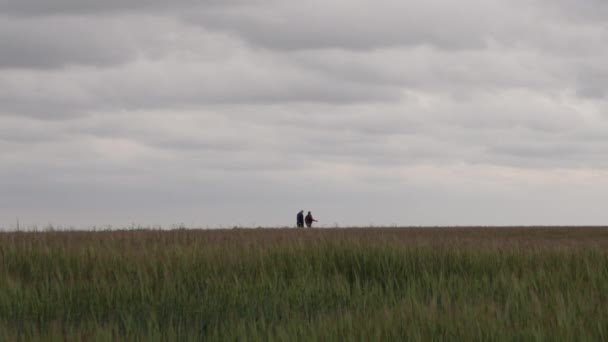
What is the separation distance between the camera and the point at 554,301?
7.43 metres

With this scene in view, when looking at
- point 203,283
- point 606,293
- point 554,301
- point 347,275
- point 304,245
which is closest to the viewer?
point 554,301

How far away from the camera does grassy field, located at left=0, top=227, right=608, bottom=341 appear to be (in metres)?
6.03

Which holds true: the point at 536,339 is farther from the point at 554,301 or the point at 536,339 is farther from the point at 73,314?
the point at 73,314

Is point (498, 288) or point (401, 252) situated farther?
point (401, 252)

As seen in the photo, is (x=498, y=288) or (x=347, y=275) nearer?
(x=498, y=288)

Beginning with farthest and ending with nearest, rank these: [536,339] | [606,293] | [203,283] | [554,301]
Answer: [203,283], [606,293], [554,301], [536,339]

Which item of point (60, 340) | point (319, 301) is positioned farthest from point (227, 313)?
point (60, 340)

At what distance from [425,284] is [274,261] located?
2.20m

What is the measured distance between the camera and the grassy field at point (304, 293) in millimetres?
6027

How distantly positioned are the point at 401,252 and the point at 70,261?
4540 millimetres

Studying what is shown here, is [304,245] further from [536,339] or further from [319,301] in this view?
[536,339]

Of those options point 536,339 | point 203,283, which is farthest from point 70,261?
point 536,339

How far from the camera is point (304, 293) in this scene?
8.45 metres

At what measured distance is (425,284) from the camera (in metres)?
9.33
